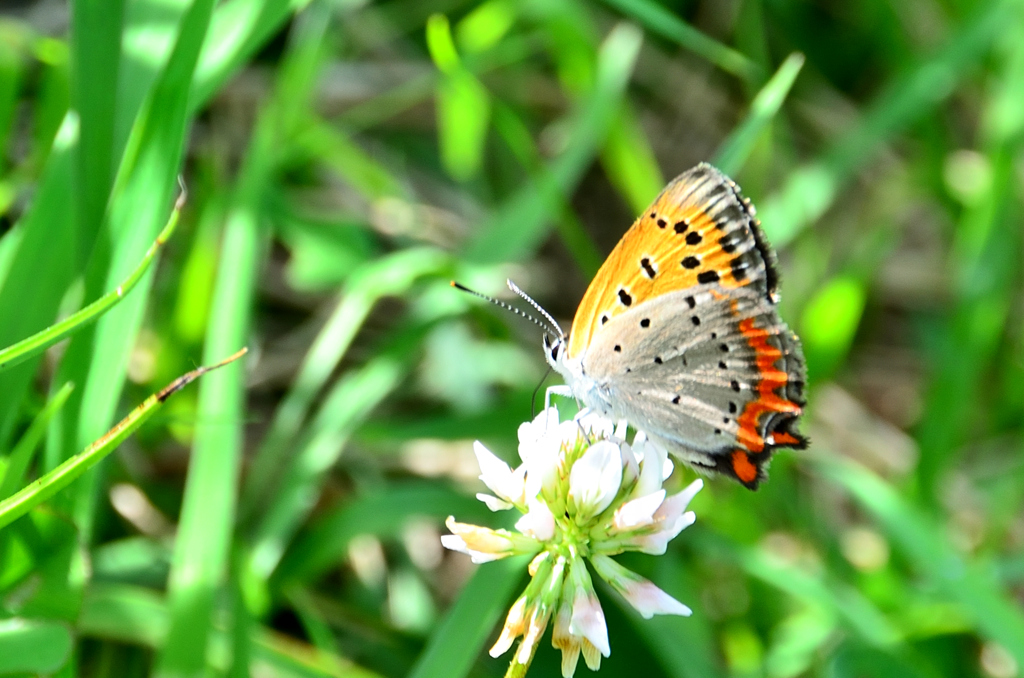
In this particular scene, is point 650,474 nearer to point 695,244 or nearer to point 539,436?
point 539,436

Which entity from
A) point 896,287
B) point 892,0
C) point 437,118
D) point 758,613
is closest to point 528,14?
point 437,118

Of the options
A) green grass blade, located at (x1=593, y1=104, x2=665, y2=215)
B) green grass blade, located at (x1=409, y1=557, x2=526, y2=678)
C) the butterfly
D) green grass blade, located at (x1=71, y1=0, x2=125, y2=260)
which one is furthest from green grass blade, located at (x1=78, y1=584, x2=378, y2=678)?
green grass blade, located at (x1=593, y1=104, x2=665, y2=215)

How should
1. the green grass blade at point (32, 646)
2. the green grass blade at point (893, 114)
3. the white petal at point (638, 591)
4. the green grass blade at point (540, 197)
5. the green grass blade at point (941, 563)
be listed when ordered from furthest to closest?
the green grass blade at point (893, 114), the green grass blade at point (540, 197), the green grass blade at point (941, 563), the green grass blade at point (32, 646), the white petal at point (638, 591)

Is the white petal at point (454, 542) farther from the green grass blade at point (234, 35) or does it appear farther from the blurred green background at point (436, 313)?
the green grass blade at point (234, 35)

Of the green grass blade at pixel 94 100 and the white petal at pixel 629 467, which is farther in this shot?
the green grass blade at pixel 94 100

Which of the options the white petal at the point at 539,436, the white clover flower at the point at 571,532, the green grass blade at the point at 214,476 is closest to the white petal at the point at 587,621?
the white clover flower at the point at 571,532

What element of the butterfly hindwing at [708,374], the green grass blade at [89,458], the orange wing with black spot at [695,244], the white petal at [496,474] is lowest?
the green grass blade at [89,458]

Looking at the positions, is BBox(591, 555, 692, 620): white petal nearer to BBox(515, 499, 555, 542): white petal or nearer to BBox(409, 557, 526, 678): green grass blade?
BBox(515, 499, 555, 542): white petal
